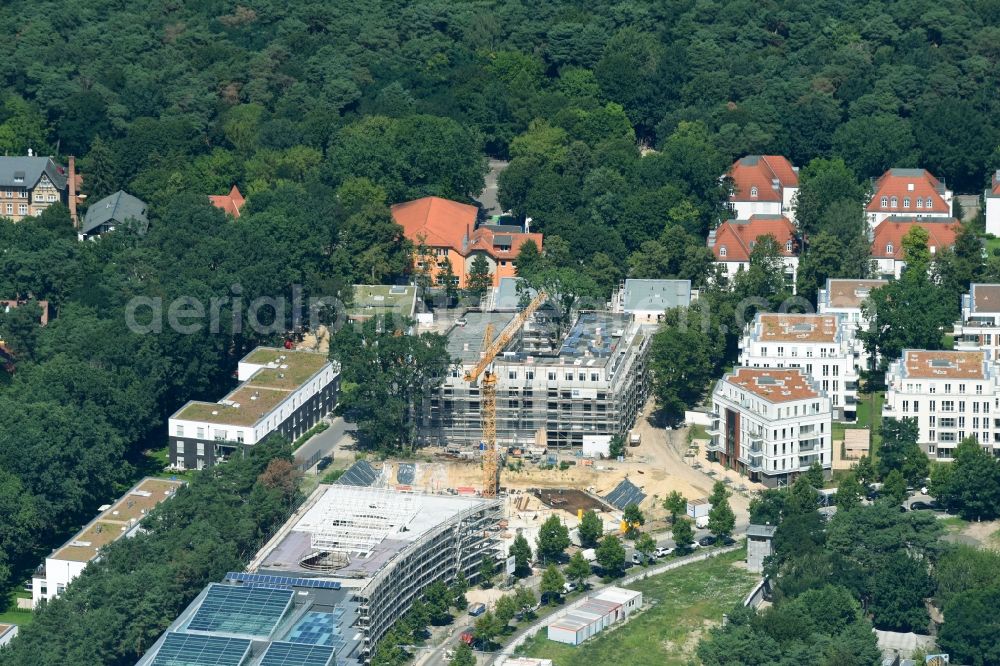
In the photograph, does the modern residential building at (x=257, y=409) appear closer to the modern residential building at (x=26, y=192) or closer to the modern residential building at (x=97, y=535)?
the modern residential building at (x=97, y=535)

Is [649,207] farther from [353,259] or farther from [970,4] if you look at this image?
[970,4]

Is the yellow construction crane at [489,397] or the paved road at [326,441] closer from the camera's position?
the yellow construction crane at [489,397]

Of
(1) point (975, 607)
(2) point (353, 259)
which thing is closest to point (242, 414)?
(2) point (353, 259)

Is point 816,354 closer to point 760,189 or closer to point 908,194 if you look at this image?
point 908,194

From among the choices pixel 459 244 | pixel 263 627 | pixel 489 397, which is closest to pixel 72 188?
pixel 459 244

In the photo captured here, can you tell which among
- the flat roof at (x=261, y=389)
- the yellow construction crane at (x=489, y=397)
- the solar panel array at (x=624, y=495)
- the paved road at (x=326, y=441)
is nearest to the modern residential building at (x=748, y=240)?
the yellow construction crane at (x=489, y=397)
